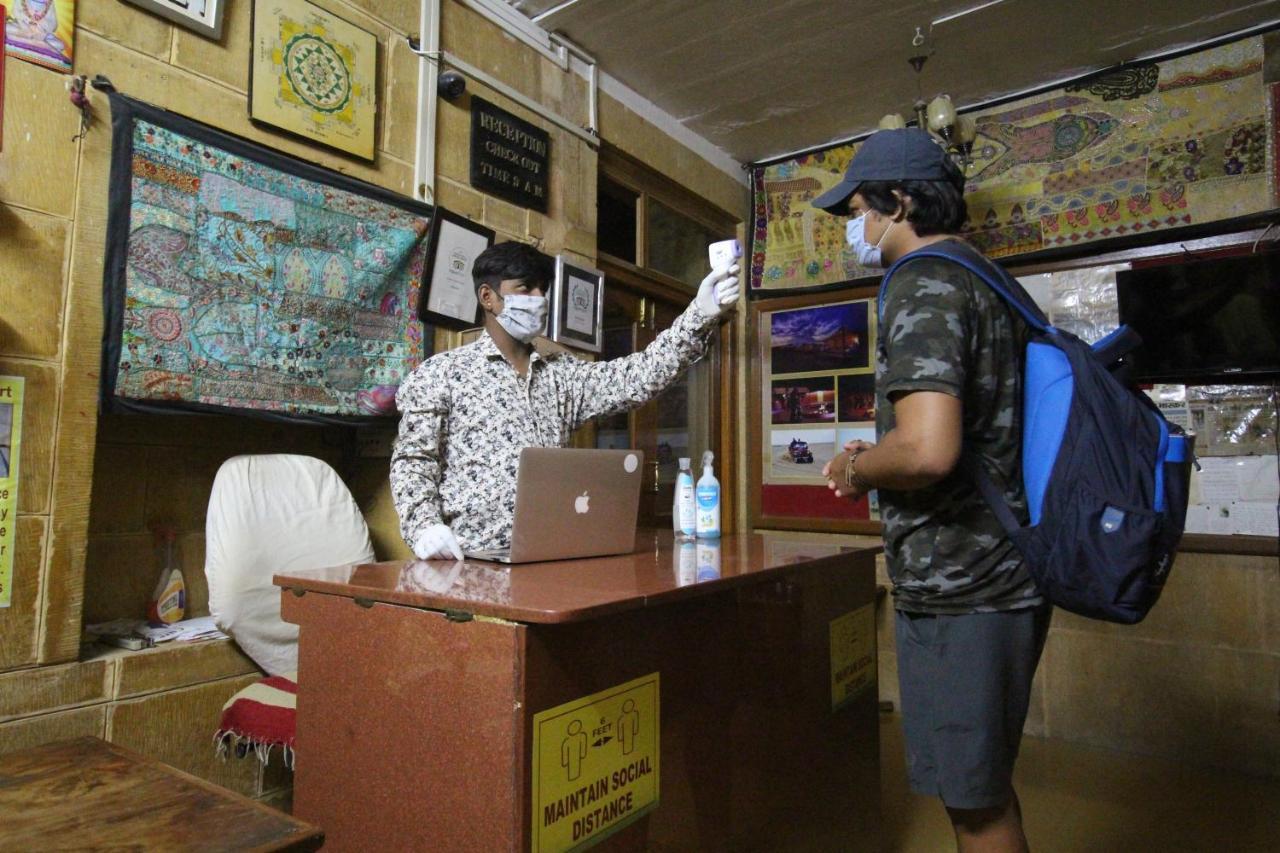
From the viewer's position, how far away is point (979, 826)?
1.17m

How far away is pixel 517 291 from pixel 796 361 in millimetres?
2188

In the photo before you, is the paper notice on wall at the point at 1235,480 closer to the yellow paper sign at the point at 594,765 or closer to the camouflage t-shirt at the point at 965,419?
the camouflage t-shirt at the point at 965,419

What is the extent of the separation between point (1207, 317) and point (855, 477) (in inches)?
91.1

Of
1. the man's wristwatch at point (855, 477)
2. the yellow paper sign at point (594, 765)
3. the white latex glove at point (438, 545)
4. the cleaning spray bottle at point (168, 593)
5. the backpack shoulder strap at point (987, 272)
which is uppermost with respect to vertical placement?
the backpack shoulder strap at point (987, 272)

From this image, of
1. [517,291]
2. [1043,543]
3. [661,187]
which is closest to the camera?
[1043,543]

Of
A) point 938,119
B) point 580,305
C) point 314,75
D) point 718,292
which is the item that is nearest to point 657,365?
point 718,292

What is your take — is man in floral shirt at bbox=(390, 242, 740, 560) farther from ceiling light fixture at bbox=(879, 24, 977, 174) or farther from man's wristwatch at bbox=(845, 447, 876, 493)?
ceiling light fixture at bbox=(879, 24, 977, 174)

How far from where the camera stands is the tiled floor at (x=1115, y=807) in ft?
7.07

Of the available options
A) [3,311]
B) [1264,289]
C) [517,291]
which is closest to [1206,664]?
[1264,289]

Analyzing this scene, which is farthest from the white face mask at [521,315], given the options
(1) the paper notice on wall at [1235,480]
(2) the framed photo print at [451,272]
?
(1) the paper notice on wall at [1235,480]

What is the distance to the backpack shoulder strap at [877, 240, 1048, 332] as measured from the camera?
3.84ft

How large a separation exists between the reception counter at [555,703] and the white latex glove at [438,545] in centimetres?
6

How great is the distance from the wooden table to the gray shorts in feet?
2.81

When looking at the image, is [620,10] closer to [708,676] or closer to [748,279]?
[748,279]
